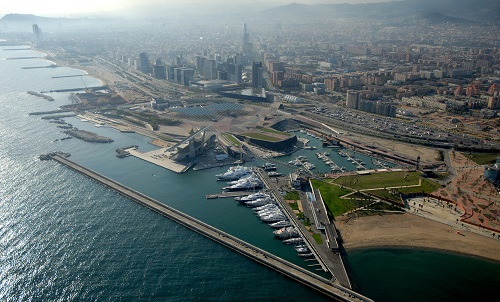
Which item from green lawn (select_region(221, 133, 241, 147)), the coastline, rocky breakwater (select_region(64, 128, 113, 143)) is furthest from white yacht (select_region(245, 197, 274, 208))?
rocky breakwater (select_region(64, 128, 113, 143))

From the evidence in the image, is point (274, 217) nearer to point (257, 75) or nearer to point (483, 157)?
point (483, 157)

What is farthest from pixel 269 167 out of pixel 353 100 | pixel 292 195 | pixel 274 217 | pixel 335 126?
pixel 353 100

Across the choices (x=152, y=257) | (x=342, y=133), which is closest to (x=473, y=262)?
(x=152, y=257)

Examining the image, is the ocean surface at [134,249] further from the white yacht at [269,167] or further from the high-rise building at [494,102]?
the high-rise building at [494,102]

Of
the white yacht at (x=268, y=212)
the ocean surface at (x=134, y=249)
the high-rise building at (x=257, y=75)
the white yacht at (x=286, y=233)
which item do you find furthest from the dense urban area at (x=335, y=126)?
the ocean surface at (x=134, y=249)

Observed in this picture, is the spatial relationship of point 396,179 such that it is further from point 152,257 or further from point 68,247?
point 68,247

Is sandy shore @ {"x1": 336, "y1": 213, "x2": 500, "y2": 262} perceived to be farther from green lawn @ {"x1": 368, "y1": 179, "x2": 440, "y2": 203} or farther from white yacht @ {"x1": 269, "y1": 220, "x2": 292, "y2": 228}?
white yacht @ {"x1": 269, "y1": 220, "x2": 292, "y2": 228}
